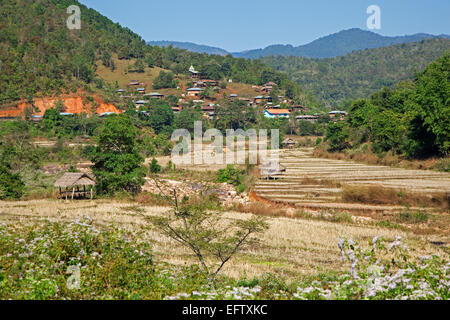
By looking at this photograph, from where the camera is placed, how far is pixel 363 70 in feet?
523

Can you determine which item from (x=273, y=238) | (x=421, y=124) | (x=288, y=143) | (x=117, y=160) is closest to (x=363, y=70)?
(x=288, y=143)

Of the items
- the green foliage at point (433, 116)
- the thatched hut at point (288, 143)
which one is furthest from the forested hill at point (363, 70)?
the green foliage at point (433, 116)

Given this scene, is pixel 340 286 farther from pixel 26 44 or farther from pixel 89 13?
pixel 89 13

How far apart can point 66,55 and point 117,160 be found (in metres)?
61.0

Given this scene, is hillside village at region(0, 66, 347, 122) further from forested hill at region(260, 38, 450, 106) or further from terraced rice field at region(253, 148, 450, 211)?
forested hill at region(260, 38, 450, 106)

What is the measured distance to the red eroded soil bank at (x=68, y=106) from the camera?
58750mm

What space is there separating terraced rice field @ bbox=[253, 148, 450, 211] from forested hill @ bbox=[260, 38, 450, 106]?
94.3m

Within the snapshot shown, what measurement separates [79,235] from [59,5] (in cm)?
11034

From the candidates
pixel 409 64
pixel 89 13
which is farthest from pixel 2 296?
pixel 409 64

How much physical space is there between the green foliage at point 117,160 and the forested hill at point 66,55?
4263cm

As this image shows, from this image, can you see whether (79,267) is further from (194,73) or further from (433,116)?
(194,73)

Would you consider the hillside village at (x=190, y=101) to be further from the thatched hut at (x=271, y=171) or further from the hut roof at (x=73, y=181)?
the hut roof at (x=73, y=181)

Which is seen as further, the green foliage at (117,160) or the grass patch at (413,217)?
the green foliage at (117,160)
